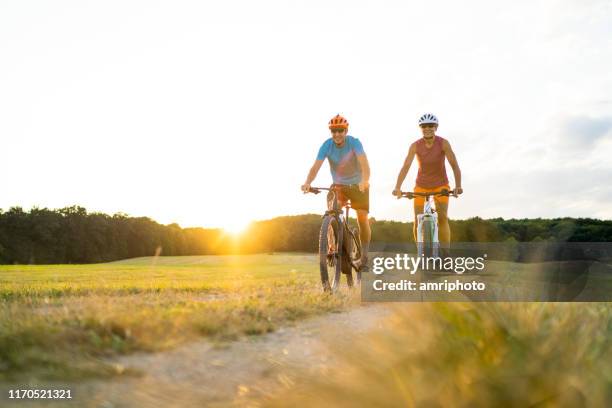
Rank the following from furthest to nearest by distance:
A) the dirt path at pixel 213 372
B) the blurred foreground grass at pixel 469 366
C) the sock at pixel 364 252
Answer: the sock at pixel 364 252
the dirt path at pixel 213 372
the blurred foreground grass at pixel 469 366

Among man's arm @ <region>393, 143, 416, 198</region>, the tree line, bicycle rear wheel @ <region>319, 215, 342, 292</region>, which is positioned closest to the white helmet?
man's arm @ <region>393, 143, 416, 198</region>

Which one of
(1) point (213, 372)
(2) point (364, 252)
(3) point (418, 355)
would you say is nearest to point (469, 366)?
(3) point (418, 355)

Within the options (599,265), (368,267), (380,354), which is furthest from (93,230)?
(380,354)

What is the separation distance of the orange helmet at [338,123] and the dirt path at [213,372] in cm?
468

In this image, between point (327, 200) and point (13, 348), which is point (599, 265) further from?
point (13, 348)

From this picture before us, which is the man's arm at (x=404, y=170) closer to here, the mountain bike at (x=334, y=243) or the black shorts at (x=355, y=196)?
the black shorts at (x=355, y=196)

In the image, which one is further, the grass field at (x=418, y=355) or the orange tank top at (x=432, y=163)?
the orange tank top at (x=432, y=163)

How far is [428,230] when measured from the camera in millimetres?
9156

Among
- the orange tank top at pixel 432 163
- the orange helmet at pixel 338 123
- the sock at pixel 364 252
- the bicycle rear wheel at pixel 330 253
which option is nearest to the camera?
the bicycle rear wheel at pixel 330 253

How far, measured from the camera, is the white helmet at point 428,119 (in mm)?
9227

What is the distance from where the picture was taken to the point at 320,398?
2.50 m

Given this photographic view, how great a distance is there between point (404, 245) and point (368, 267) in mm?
906

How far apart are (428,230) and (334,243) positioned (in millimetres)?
1537

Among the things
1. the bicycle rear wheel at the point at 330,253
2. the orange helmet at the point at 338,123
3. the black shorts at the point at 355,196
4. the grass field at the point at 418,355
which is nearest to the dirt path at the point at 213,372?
the grass field at the point at 418,355
